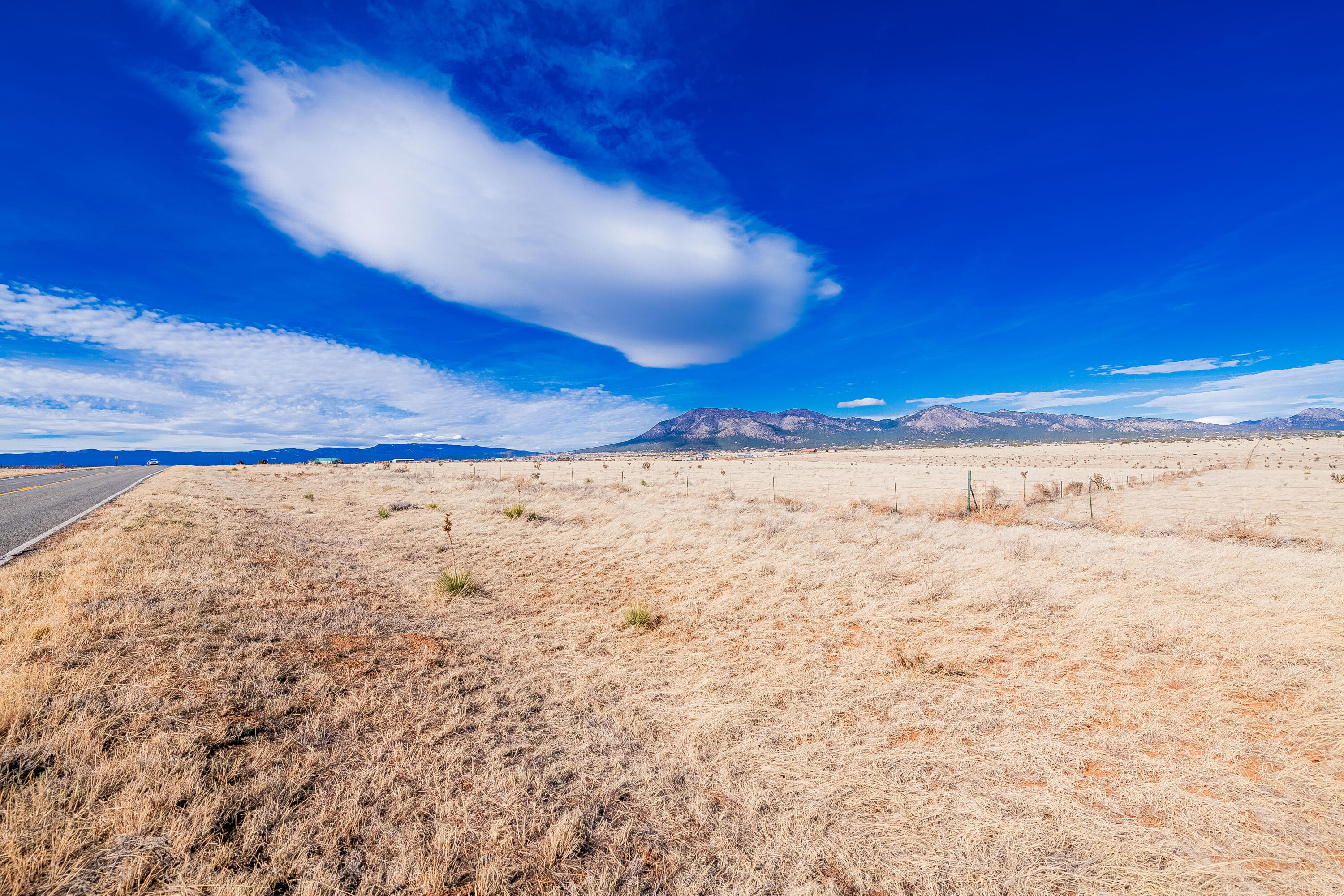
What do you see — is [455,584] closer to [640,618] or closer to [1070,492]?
[640,618]

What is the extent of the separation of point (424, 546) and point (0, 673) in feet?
25.9

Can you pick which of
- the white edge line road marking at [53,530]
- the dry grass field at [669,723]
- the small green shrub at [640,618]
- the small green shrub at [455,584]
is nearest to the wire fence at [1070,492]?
the dry grass field at [669,723]

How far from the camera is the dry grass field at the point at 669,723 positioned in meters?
2.95

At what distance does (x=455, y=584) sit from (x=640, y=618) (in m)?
3.38

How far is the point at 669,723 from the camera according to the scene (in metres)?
4.69

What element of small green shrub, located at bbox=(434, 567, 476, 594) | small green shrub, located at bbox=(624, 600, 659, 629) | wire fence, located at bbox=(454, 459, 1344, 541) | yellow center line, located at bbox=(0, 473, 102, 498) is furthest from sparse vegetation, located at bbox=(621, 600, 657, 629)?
yellow center line, located at bbox=(0, 473, 102, 498)

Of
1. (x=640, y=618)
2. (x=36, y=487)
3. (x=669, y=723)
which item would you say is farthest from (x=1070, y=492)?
(x=36, y=487)

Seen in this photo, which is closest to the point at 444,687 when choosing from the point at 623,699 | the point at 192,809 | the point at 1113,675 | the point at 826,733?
the point at 623,699

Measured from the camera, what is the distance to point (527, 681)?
532cm

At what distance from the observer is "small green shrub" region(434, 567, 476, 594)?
820 cm

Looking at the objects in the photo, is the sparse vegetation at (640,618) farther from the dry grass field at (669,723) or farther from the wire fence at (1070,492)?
the wire fence at (1070,492)

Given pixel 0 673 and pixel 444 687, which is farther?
pixel 444 687

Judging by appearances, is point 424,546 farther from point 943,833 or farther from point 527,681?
point 943,833

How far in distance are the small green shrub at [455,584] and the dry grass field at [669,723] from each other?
0.54 feet
